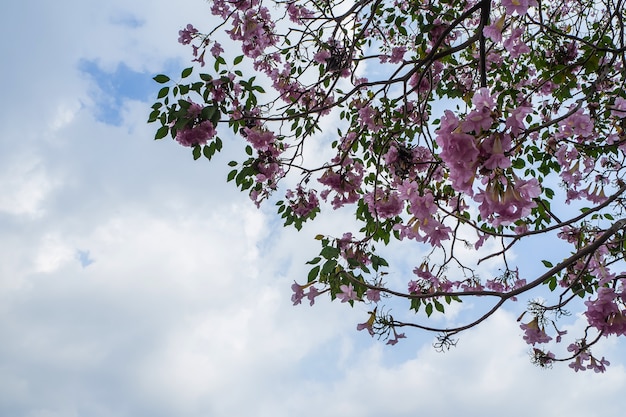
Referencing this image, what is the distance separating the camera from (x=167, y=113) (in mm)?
3236

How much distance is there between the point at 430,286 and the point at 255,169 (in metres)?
1.53

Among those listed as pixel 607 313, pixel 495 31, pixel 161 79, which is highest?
pixel 161 79

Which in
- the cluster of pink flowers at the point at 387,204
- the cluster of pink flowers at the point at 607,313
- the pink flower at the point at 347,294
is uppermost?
the cluster of pink flowers at the point at 387,204

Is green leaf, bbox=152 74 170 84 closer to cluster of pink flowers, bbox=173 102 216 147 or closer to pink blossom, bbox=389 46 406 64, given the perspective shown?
cluster of pink flowers, bbox=173 102 216 147

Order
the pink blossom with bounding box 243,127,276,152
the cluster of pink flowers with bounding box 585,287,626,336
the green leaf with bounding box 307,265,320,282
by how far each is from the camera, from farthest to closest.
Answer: the pink blossom with bounding box 243,127,276,152
the green leaf with bounding box 307,265,320,282
the cluster of pink flowers with bounding box 585,287,626,336

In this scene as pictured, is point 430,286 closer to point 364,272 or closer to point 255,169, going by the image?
point 364,272

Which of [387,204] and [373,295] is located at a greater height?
[387,204]

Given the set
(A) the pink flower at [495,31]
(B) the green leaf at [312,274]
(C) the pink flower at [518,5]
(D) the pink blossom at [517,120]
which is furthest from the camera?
(B) the green leaf at [312,274]

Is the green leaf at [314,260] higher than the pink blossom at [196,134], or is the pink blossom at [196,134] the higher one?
the pink blossom at [196,134]

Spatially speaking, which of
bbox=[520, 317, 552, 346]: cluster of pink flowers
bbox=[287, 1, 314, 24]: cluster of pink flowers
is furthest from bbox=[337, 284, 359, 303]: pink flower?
bbox=[287, 1, 314, 24]: cluster of pink flowers

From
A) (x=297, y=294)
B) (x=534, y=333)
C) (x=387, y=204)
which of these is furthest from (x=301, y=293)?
(x=534, y=333)

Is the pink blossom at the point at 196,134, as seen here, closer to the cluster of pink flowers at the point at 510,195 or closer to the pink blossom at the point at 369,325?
the pink blossom at the point at 369,325

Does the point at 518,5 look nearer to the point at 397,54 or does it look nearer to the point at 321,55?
the point at 321,55

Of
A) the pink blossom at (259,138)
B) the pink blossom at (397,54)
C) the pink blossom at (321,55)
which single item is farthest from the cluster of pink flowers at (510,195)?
the pink blossom at (397,54)
